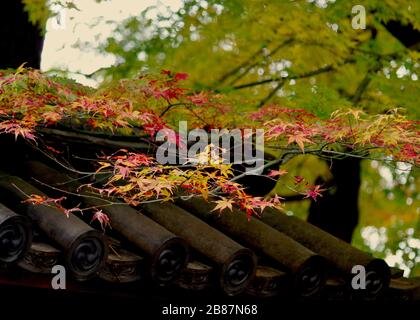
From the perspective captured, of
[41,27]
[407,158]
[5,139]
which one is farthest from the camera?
[41,27]

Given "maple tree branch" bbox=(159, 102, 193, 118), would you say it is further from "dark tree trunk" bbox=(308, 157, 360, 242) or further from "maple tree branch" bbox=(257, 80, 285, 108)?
"dark tree trunk" bbox=(308, 157, 360, 242)

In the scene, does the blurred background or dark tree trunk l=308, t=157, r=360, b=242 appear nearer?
the blurred background

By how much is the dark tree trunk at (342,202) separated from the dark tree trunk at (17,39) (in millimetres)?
5394

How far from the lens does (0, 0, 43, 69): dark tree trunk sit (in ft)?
19.6

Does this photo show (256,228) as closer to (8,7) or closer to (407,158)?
(407,158)

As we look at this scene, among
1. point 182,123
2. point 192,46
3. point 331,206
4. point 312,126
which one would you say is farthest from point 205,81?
point 312,126

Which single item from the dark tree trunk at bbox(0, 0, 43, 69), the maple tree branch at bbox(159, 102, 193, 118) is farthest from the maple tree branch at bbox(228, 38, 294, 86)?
the maple tree branch at bbox(159, 102, 193, 118)

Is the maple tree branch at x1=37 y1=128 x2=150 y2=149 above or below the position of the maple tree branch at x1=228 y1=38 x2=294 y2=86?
below

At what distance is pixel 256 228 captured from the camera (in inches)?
195

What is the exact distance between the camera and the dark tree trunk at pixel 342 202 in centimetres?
965

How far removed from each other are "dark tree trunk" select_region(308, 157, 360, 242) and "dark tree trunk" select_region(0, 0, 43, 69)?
212 inches

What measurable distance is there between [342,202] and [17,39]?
5.96 m

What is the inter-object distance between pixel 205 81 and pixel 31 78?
239 inches

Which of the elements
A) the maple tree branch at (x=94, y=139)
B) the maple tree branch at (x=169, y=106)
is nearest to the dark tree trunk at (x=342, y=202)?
the maple tree branch at (x=169, y=106)
